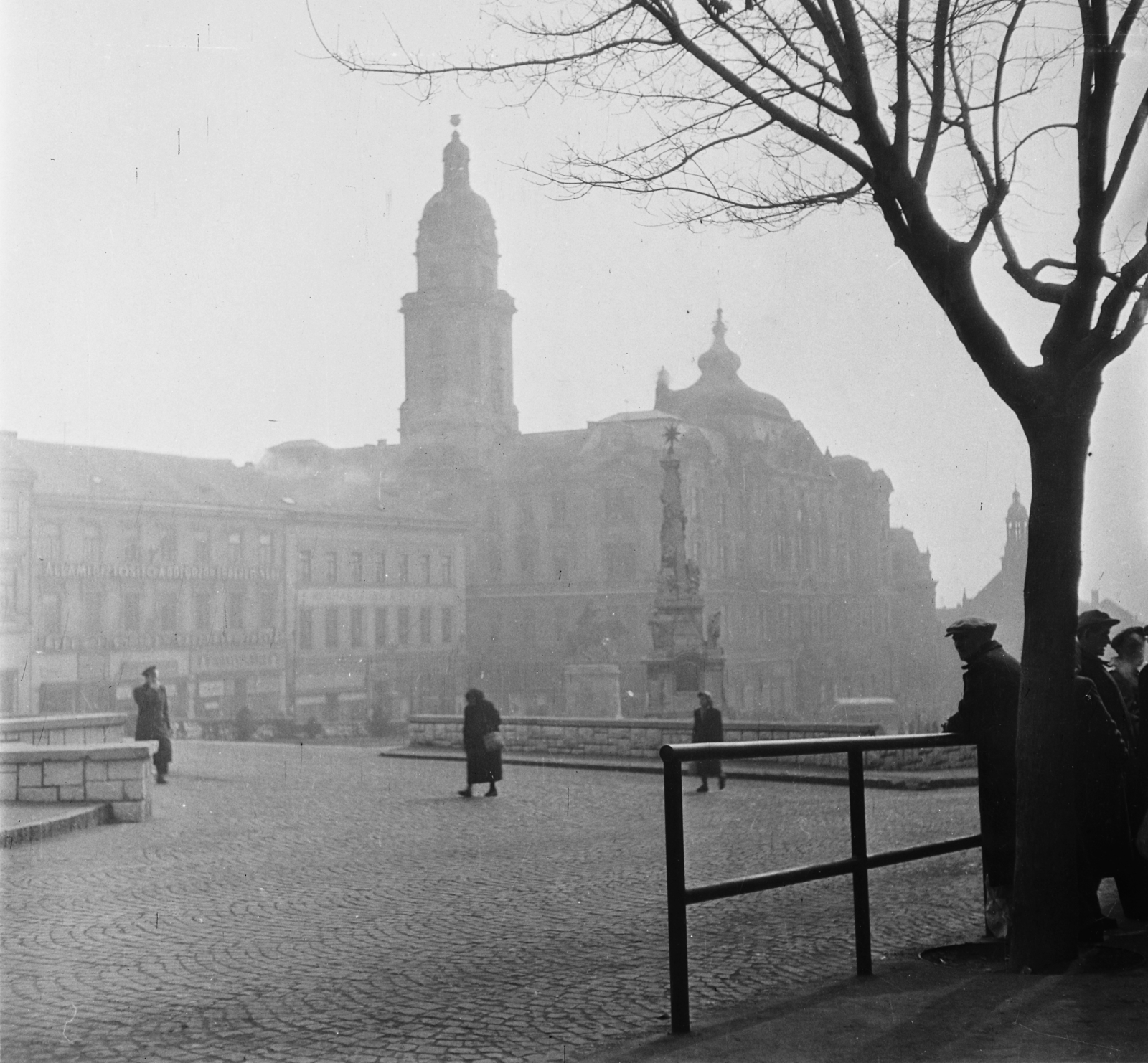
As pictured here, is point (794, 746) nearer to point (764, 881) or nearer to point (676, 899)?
point (764, 881)

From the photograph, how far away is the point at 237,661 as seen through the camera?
56.1 meters

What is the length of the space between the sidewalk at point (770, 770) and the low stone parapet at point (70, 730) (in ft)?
17.0

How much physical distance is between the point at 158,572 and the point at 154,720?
35.1 m

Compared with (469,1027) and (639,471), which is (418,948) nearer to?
(469,1027)

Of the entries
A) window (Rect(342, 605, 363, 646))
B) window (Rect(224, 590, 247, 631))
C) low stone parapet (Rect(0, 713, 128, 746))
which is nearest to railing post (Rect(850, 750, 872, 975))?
low stone parapet (Rect(0, 713, 128, 746))

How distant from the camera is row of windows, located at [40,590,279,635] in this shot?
161ft

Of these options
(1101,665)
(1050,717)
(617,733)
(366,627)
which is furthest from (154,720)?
(366,627)

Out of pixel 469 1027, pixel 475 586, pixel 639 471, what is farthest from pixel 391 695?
pixel 469 1027

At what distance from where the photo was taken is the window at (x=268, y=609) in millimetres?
57906

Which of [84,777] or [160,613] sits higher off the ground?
[160,613]

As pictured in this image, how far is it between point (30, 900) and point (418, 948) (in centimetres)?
331

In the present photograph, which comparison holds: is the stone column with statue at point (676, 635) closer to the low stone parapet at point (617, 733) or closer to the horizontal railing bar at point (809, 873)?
the low stone parapet at point (617, 733)

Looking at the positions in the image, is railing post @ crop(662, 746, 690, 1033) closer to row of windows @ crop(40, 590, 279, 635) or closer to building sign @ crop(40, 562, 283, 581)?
building sign @ crop(40, 562, 283, 581)

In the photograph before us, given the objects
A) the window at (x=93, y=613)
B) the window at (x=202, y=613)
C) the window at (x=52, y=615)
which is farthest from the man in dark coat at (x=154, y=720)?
the window at (x=202, y=613)
